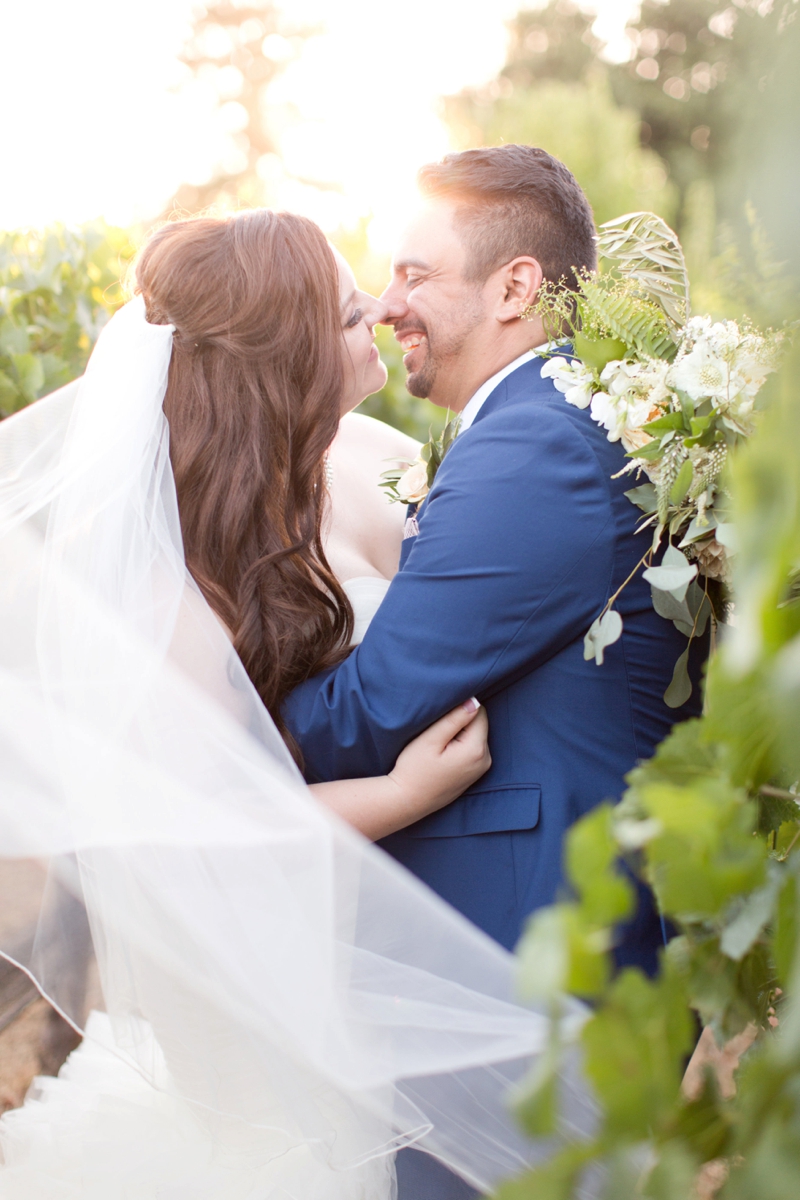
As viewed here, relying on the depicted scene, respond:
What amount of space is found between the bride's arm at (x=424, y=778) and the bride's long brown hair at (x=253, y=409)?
34 centimetres

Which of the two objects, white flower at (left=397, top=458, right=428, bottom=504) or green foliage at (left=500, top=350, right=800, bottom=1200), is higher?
green foliage at (left=500, top=350, right=800, bottom=1200)

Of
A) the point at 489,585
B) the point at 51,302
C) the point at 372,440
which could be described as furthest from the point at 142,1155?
the point at 51,302

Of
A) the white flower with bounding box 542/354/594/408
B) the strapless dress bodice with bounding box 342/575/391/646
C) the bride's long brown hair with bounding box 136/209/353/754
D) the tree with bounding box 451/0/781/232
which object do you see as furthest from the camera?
the tree with bounding box 451/0/781/232

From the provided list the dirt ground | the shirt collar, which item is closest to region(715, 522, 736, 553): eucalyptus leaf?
the shirt collar

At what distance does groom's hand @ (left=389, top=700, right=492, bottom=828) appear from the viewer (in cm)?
191

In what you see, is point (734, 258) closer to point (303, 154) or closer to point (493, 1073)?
point (493, 1073)

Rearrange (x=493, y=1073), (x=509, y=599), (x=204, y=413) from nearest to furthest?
(x=493, y=1073) < (x=509, y=599) < (x=204, y=413)

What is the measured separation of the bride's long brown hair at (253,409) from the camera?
2188mm

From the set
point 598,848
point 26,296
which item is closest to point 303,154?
point 26,296

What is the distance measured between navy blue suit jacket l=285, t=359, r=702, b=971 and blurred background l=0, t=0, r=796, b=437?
551 mm

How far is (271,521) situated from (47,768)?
86cm

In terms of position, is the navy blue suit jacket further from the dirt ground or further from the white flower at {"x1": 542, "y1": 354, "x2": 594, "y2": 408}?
the dirt ground

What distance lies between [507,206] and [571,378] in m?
0.95

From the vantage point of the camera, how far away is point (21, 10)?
49.9ft
